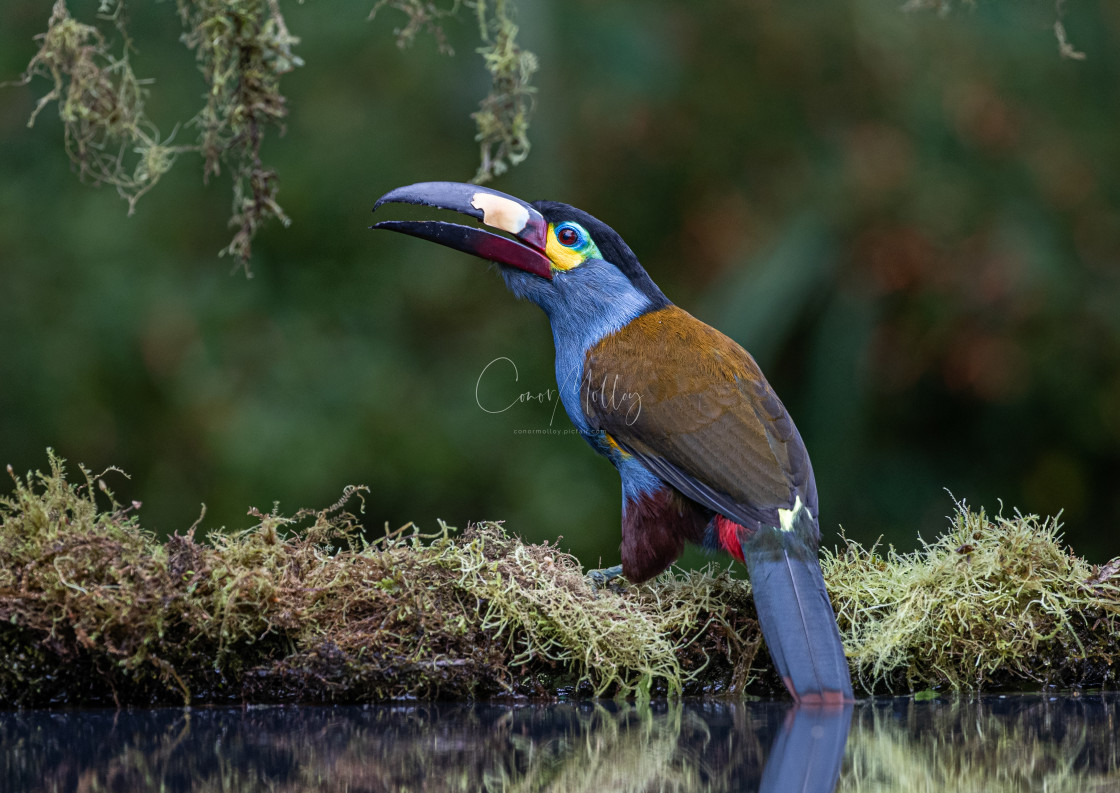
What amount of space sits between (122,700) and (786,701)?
1.44 m

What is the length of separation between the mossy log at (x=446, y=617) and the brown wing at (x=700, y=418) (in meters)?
0.23

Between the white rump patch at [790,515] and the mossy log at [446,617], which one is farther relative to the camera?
the white rump patch at [790,515]

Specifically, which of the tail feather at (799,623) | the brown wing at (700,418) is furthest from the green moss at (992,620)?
the brown wing at (700,418)

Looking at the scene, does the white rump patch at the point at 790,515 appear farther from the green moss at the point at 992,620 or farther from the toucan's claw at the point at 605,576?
the toucan's claw at the point at 605,576

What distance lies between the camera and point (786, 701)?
9.14 feet

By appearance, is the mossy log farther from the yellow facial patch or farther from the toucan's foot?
the yellow facial patch

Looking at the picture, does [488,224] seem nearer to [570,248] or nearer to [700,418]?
[570,248]

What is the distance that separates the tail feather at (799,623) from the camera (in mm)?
2732

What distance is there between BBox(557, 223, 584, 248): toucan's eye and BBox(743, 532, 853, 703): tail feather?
1.21 meters

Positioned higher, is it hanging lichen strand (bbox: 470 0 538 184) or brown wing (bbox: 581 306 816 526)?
hanging lichen strand (bbox: 470 0 538 184)

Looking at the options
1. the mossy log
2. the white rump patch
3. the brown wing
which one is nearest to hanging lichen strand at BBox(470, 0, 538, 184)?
the brown wing

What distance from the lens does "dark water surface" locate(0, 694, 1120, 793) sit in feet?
6.29

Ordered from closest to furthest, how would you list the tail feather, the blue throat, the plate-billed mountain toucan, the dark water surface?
the dark water surface, the tail feather, the plate-billed mountain toucan, the blue throat

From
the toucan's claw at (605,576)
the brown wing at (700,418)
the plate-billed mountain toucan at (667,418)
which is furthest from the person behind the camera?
the toucan's claw at (605,576)
